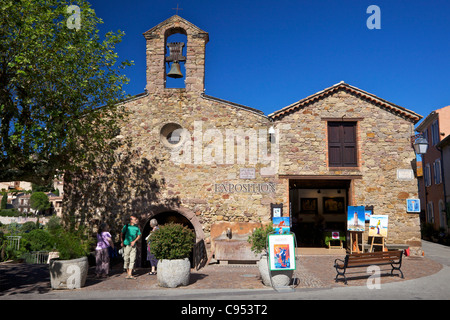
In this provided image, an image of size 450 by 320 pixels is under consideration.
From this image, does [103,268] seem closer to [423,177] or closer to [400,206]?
[400,206]

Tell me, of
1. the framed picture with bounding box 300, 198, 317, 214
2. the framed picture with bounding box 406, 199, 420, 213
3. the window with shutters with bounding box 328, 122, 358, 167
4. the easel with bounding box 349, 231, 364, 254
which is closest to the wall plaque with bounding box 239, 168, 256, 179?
the window with shutters with bounding box 328, 122, 358, 167

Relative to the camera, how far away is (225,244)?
39.5 ft

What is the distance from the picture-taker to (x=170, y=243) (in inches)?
333

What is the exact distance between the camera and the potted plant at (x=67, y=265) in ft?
27.0

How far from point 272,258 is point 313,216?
40.8ft

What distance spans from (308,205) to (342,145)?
682 cm

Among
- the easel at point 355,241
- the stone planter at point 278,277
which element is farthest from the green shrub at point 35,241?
the stone planter at point 278,277

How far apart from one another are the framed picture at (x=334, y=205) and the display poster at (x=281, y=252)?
40.1ft

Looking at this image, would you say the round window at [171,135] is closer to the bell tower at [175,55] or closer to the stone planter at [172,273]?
the bell tower at [175,55]

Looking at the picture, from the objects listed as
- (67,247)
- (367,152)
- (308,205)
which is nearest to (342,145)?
(367,152)

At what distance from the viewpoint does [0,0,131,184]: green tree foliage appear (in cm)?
851

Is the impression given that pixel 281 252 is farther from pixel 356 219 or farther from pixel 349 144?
pixel 349 144

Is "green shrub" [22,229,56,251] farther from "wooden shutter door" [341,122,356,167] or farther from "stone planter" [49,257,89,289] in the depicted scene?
"wooden shutter door" [341,122,356,167]
